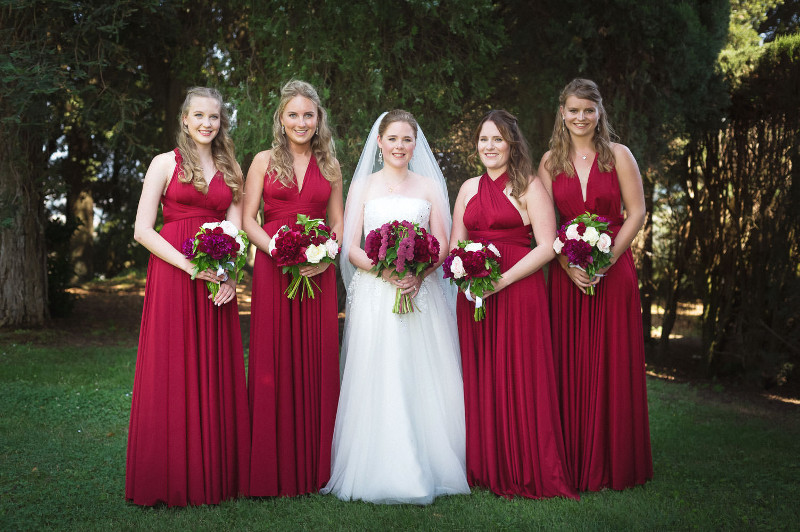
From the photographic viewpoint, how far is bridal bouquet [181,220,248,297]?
4.30 m

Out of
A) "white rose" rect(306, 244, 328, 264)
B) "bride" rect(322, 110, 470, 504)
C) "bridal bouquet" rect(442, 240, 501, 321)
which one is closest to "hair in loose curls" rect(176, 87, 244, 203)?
"white rose" rect(306, 244, 328, 264)

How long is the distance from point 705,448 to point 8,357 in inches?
341

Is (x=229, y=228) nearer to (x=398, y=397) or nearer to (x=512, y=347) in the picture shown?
(x=398, y=397)

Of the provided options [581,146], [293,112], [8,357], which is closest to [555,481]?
[581,146]

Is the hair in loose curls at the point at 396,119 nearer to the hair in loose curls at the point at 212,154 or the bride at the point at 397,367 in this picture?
the bride at the point at 397,367

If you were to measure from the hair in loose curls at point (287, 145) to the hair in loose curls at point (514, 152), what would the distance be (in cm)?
112

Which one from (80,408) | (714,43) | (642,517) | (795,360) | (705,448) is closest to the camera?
(642,517)

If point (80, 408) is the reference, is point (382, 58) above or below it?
above

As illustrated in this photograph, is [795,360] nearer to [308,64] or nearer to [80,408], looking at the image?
[308,64]

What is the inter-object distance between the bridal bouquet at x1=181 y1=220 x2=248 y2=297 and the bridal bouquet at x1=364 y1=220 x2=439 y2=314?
0.84 meters

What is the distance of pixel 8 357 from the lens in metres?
9.38

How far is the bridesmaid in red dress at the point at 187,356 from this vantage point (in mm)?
4480

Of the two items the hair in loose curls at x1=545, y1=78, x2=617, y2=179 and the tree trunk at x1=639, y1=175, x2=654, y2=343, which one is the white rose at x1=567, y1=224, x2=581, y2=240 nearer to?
the hair in loose curls at x1=545, y1=78, x2=617, y2=179

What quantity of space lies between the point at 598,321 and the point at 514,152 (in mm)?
1333
